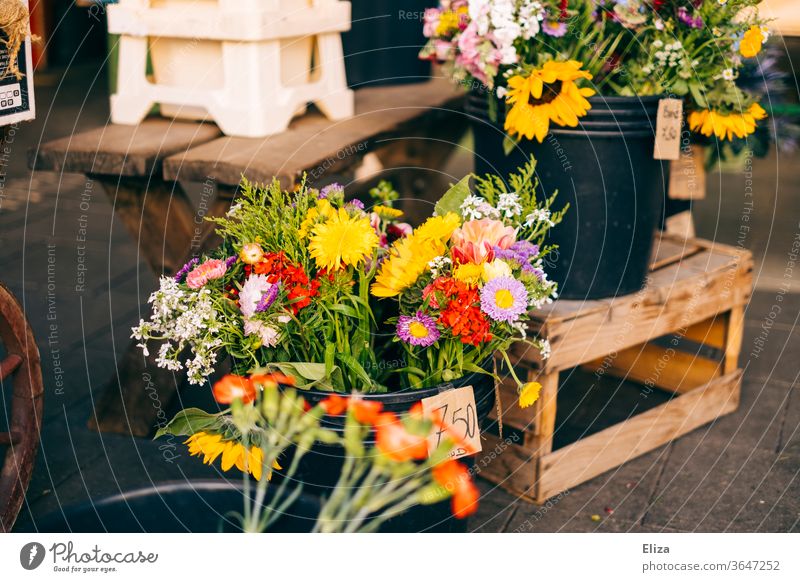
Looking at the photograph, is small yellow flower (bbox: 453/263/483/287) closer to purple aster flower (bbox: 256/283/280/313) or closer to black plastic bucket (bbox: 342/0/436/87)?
purple aster flower (bbox: 256/283/280/313)

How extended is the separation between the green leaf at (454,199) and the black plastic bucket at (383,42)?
165 cm

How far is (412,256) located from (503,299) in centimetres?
17

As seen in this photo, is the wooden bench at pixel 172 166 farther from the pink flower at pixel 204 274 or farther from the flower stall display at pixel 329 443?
the flower stall display at pixel 329 443

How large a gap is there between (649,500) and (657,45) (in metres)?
0.97

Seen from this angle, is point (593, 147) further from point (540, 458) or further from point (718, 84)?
point (540, 458)

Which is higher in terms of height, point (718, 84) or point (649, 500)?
point (718, 84)

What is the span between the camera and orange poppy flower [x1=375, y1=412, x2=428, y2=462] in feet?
4.88

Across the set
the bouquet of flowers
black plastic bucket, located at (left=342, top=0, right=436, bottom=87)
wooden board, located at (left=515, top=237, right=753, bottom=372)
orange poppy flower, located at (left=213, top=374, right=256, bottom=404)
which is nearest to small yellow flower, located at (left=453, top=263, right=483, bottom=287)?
the bouquet of flowers

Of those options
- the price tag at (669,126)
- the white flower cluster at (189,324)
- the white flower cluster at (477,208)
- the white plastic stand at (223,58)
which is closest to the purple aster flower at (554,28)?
the price tag at (669,126)

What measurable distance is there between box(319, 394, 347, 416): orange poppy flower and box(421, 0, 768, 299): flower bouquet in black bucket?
0.74m

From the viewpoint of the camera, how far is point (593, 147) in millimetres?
1996

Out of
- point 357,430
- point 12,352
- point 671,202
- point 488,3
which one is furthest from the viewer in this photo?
point 671,202
